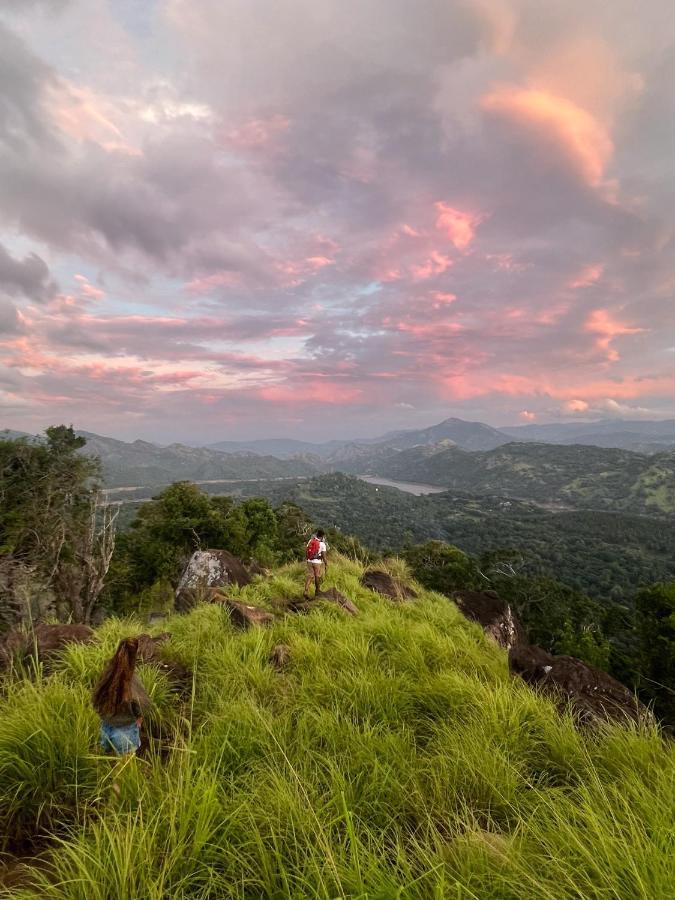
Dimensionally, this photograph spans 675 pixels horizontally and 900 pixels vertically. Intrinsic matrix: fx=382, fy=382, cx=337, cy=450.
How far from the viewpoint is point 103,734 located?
307cm

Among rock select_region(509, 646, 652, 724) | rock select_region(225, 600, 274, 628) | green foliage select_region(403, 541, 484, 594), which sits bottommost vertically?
green foliage select_region(403, 541, 484, 594)

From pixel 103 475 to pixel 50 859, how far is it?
29555 mm

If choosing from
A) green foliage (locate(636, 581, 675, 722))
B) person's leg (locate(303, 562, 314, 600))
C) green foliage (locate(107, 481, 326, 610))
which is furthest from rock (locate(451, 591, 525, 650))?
green foliage (locate(107, 481, 326, 610))

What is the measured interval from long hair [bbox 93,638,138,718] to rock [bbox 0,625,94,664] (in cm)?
266

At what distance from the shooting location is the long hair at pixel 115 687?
3.01 m

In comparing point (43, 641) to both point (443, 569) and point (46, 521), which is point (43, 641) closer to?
point (46, 521)

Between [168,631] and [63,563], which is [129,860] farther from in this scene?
[63,563]

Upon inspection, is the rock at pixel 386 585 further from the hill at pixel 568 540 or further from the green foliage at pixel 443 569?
the hill at pixel 568 540

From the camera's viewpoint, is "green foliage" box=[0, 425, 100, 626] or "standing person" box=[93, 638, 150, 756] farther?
"green foliage" box=[0, 425, 100, 626]

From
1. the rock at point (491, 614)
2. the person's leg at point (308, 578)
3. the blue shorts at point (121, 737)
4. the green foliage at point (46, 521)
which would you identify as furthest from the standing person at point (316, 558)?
the green foliage at point (46, 521)

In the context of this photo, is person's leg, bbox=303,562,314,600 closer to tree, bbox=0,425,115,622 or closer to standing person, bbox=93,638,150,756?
standing person, bbox=93,638,150,756

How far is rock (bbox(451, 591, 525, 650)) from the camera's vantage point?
12359 mm

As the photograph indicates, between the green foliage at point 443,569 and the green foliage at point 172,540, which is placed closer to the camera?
the green foliage at point 172,540

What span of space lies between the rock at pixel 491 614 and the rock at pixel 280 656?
8.03 meters
